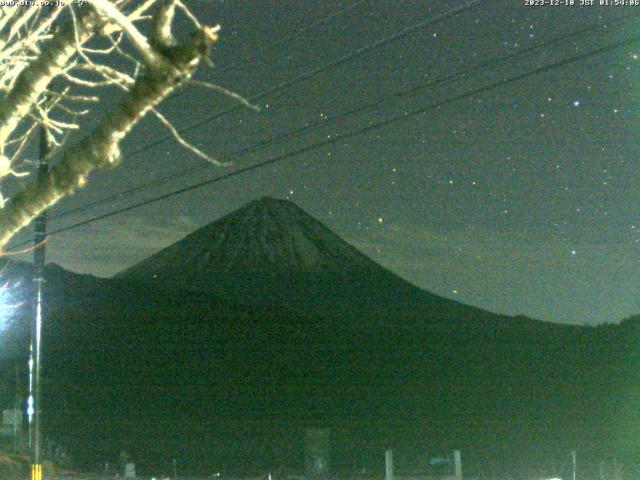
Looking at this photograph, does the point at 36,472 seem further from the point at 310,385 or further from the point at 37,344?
the point at 310,385

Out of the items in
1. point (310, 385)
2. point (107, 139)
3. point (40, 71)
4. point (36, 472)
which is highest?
point (40, 71)

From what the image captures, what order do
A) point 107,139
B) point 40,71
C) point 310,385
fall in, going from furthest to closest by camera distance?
point 310,385, point 40,71, point 107,139

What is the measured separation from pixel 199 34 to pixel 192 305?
394 feet

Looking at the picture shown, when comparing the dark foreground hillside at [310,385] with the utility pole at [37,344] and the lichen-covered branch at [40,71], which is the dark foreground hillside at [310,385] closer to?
the utility pole at [37,344]

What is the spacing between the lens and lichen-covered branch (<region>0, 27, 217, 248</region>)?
439 centimetres

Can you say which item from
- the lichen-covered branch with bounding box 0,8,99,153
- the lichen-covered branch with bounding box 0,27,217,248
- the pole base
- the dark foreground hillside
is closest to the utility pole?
the pole base

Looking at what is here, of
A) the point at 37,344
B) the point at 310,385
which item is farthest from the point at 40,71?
the point at 310,385

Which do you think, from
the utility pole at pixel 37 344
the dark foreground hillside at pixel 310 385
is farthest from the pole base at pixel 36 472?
the dark foreground hillside at pixel 310 385

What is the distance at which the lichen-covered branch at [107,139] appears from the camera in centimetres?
439

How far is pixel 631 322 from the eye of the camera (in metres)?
75.2

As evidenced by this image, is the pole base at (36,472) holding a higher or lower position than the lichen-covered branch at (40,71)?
lower

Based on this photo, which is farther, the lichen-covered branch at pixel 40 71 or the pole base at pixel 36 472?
the pole base at pixel 36 472

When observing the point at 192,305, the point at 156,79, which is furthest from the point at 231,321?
the point at 156,79

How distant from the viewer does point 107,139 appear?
471 cm
